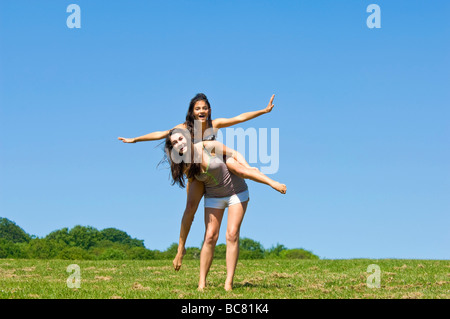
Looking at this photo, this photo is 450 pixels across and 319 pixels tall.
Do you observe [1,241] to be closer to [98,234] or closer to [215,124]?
[98,234]

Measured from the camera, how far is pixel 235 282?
9.46m

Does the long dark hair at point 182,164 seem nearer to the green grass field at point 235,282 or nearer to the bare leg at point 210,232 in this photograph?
the bare leg at point 210,232

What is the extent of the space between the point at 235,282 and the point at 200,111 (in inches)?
142

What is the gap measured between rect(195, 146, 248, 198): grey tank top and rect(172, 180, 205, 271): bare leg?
119 mm

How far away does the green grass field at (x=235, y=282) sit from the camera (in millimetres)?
7109

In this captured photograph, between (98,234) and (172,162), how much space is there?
19011 mm

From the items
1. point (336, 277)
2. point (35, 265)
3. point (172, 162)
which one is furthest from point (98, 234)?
point (172, 162)

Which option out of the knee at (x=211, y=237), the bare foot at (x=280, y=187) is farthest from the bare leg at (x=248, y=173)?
the knee at (x=211, y=237)

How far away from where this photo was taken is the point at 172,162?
7.41m

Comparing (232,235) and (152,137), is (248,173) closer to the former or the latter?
(232,235)

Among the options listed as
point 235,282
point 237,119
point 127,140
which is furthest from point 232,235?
point 235,282

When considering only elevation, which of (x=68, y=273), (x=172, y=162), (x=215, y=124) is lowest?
(x=68, y=273)

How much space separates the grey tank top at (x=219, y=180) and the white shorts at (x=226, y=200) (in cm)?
4
